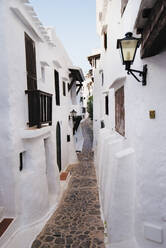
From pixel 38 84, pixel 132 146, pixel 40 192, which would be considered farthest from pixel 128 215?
pixel 38 84

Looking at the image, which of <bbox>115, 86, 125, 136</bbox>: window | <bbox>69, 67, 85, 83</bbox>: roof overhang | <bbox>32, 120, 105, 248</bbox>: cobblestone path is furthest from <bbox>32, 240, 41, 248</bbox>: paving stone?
<bbox>69, 67, 85, 83</bbox>: roof overhang

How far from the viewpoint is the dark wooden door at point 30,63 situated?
19.8 feet

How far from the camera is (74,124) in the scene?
15781 millimetres

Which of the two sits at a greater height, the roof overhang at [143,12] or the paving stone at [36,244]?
the roof overhang at [143,12]

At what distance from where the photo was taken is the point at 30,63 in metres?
6.27

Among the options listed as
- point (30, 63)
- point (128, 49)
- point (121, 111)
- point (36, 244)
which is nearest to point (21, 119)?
point (30, 63)

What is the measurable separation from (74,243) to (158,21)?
5615 mm

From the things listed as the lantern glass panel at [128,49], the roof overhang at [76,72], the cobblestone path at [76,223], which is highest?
the roof overhang at [76,72]

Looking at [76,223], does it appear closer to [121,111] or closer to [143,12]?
[121,111]

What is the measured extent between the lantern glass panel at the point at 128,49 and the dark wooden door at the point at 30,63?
149 inches

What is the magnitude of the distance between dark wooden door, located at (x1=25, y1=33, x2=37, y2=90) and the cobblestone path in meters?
4.80

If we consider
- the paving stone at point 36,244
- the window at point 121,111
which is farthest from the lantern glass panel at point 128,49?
the paving stone at point 36,244

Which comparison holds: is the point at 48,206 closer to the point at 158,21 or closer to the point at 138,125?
the point at 138,125

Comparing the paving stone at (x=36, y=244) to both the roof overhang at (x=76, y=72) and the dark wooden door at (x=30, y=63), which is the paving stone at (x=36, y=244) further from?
the roof overhang at (x=76, y=72)
